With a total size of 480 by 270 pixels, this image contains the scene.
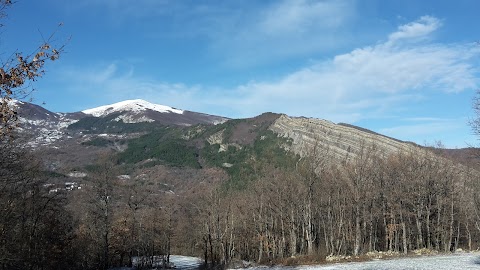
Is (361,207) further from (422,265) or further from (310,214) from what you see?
(422,265)

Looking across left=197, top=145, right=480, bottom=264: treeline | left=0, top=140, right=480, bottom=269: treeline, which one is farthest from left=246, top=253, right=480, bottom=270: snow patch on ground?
left=197, top=145, right=480, bottom=264: treeline

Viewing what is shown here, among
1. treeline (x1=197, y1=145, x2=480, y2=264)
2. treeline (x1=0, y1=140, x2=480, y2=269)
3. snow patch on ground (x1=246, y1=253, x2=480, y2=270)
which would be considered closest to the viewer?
snow patch on ground (x1=246, y1=253, x2=480, y2=270)

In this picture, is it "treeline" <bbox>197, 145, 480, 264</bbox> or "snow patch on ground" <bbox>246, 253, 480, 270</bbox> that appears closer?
"snow patch on ground" <bbox>246, 253, 480, 270</bbox>

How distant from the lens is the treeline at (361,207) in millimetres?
67375

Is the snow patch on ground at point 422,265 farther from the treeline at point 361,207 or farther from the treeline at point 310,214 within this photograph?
the treeline at point 361,207

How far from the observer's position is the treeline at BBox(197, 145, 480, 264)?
67375 mm

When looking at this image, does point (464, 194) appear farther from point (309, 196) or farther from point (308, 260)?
point (308, 260)

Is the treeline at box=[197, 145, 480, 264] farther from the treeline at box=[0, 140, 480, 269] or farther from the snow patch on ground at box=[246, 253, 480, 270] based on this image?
the snow patch on ground at box=[246, 253, 480, 270]

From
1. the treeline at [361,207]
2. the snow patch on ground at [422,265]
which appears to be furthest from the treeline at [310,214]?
the snow patch on ground at [422,265]

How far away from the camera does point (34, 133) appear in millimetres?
20266

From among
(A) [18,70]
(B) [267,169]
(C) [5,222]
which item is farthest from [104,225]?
(A) [18,70]

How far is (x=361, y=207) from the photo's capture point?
71.6 m

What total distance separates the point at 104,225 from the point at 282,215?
100 ft

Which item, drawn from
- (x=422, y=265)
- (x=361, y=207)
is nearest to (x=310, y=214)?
(x=361, y=207)
